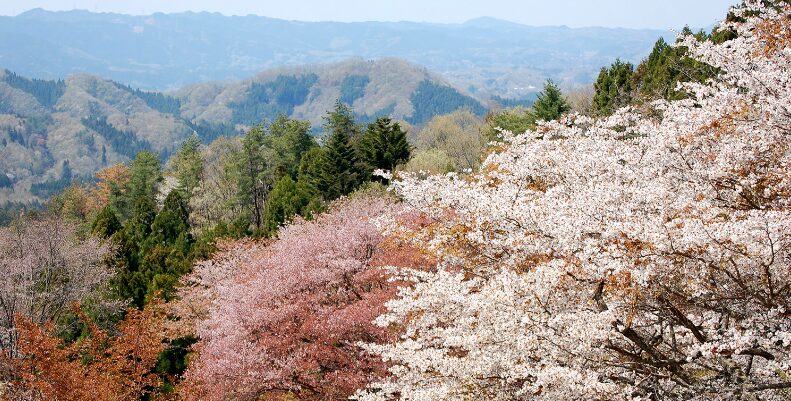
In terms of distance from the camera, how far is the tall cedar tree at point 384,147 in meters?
39.2

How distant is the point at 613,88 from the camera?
31.0 meters

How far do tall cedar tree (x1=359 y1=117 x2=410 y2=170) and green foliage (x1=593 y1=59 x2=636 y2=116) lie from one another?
12.5 meters

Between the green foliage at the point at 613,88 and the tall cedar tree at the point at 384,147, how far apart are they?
41.1 ft

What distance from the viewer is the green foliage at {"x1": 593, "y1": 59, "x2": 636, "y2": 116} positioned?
28484 millimetres

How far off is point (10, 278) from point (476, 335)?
93.0 ft

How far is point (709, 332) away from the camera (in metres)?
6.06

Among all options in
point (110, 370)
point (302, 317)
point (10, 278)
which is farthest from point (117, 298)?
point (302, 317)

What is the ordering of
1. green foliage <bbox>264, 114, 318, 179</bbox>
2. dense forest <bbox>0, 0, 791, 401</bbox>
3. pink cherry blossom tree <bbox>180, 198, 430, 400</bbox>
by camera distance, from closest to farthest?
dense forest <bbox>0, 0, 791, 401</bbox> < pink cherry blossom tree <bbox>180, 198, 430, 400</bbox> < green foliage <bbox>264, 114, 318, 179</bbox>

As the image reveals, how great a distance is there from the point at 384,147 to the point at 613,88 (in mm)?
14677

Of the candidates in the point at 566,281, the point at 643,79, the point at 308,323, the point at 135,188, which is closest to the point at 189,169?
the point at 135,188

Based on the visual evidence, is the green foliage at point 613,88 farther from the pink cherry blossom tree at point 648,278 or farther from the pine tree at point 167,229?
the pine tree at point 167,229

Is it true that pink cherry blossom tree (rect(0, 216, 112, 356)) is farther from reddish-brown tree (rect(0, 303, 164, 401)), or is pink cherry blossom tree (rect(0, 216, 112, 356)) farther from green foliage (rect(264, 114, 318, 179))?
green foliage (rect(264, 114, 318, 179))

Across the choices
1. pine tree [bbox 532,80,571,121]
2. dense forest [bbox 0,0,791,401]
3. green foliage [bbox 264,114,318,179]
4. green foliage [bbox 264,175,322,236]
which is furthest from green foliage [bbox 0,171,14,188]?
dense forest [bbox 0,0,791,401]

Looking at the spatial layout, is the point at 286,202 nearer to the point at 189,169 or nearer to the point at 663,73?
the point at 663,73
